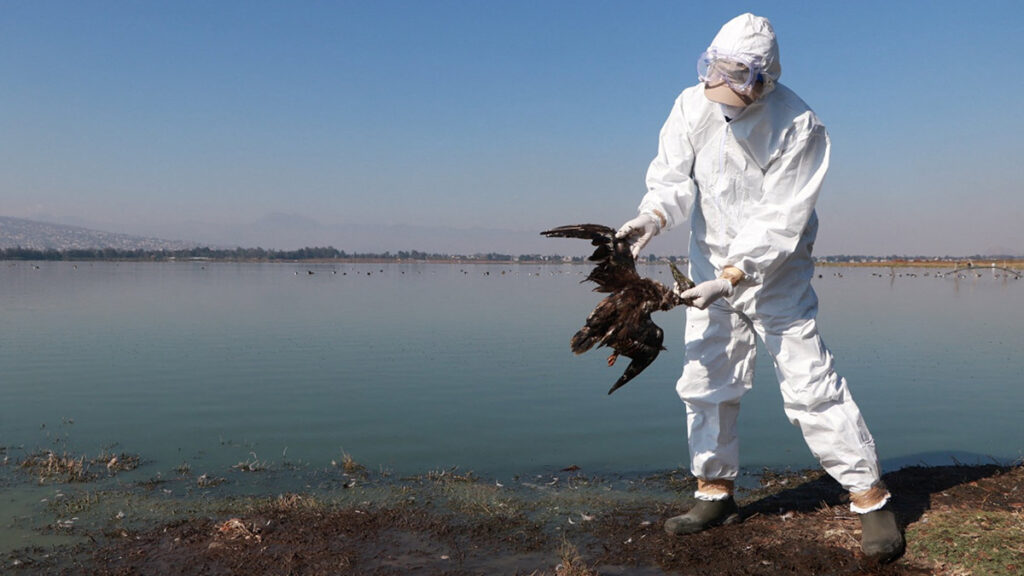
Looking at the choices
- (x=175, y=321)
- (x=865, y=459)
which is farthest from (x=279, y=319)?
(x=865, y=459)

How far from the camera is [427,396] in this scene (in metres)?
11.8

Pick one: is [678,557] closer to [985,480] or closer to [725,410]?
[725,410]

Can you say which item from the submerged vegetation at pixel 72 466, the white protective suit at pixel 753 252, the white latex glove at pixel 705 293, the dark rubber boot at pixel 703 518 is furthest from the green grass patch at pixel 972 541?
the submerged vegetation at pixel 72 466

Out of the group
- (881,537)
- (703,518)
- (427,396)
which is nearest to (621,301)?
(703,518)

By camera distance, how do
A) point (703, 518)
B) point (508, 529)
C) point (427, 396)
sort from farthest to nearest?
1. point (427, 396)
2. point (508, 529)
3. point (703, 518)

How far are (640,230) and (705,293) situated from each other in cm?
84

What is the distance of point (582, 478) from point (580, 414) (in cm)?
334

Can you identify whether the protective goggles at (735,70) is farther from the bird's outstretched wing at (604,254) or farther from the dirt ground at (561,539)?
the dirt ground at (561,539)

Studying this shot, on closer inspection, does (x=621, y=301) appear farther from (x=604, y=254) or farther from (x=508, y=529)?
(x=508, y=529)

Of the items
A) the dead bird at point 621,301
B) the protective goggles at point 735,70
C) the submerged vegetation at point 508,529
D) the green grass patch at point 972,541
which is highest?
the protective goggles at point 735,70

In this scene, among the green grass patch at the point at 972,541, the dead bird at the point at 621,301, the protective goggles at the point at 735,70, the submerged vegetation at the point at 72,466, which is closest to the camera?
the green grass patch at the point at 972,541

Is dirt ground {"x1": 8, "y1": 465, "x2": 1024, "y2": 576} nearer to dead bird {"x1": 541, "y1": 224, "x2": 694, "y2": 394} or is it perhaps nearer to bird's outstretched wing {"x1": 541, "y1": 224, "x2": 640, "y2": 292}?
dead bird {"x1": 541, "y1": 224, "x2": 694, "y2": 394}

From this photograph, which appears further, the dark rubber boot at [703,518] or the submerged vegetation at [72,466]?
the submerged vegetation at [72,466]

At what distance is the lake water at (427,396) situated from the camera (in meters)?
8.43
